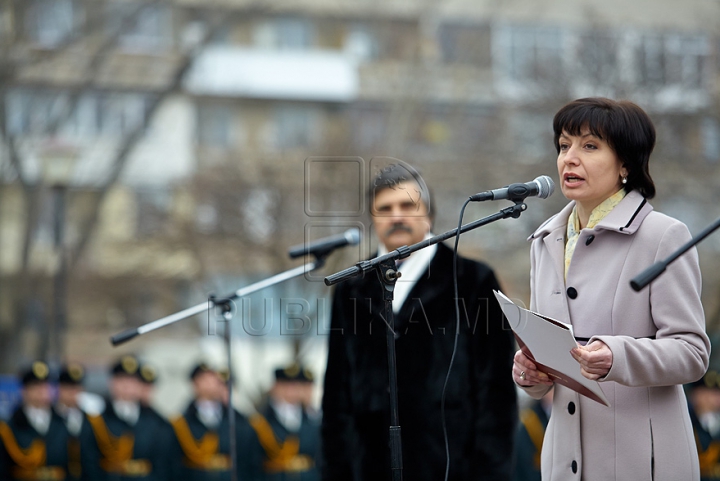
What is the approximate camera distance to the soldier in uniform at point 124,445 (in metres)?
9.38

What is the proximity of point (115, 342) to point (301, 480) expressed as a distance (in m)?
5.53

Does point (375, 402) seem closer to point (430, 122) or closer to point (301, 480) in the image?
point (301, 480)

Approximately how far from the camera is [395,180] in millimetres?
4484

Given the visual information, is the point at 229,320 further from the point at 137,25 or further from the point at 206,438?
the point at 137,25

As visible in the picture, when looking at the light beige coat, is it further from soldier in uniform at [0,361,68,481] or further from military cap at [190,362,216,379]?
soldier in uniform at [0,361,68,481]

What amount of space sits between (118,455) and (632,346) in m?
7.49

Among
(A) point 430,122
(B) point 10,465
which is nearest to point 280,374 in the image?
(B) point 10,465

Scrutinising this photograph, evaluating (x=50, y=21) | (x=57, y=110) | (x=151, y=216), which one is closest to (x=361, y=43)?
(x=151, y=216)

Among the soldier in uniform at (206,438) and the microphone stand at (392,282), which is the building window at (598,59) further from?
the microphone stand at (392,282)

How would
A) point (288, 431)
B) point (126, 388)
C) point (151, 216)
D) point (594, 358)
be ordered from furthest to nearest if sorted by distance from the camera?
point (151, 216)
point (288, 431)
point (126, 388)
point (594, 358)

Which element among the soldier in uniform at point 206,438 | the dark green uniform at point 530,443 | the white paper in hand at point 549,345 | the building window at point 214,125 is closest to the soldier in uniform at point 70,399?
the soldier in uniform at point 206,438

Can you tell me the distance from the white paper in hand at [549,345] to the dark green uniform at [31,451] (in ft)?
25.0

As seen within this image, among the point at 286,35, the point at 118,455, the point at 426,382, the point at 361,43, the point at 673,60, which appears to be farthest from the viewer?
the point at 286,35

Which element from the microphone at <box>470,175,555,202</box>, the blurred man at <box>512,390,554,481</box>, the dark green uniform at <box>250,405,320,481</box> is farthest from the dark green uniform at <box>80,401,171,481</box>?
the microphone at <box>470,175,555,202</box>
